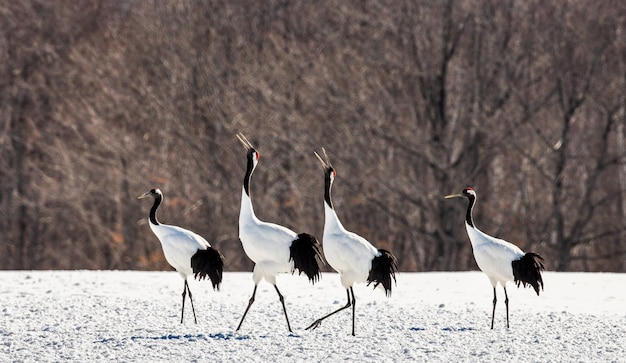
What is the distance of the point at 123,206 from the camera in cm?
2945

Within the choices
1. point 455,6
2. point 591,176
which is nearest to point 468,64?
point 455,6

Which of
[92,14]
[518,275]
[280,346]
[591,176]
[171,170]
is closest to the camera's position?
[280,346]

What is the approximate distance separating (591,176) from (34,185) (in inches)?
545

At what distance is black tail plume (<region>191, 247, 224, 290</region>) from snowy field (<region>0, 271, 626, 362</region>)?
52 centimetres

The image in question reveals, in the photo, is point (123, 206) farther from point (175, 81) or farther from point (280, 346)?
point (280, 346)

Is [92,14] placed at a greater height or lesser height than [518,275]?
greater

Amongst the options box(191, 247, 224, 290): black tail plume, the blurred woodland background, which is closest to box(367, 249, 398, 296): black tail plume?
box(191, 247, 224, 290): black tail plume

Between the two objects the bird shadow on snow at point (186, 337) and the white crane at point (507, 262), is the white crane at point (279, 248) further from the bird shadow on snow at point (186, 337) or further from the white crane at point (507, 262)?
the white crane at point (507, 262)

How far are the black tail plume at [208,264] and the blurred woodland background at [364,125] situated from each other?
48.3 feet

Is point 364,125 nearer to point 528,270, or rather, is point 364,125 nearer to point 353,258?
point 528,270

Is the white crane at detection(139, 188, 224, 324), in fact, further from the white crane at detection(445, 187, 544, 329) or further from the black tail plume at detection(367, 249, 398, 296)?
the white crane at detection(445, 187, 544, 329)

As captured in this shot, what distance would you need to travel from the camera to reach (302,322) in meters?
11.9

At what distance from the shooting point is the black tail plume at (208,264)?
11.0 metres

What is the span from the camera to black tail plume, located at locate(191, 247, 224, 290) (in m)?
11.0
